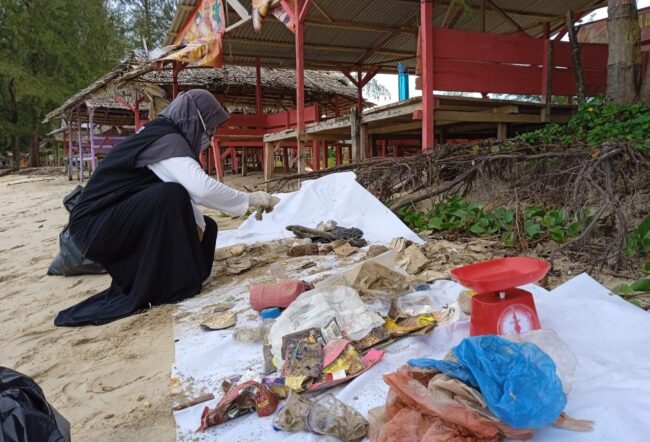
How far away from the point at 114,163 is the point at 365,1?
Result: 5525mm

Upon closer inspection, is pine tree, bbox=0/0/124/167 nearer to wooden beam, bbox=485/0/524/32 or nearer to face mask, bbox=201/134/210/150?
wooden beam, bbox=485/0/524/32

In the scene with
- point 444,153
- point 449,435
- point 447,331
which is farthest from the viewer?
point 444,153

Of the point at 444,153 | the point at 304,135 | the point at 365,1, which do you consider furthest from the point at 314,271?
the point at 365,1

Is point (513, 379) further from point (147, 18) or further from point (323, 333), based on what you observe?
point (147, 18)

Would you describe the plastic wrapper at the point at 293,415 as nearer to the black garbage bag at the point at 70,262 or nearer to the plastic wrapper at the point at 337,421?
the plastic wrapper at the point at 337,421

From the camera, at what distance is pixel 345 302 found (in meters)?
1.80

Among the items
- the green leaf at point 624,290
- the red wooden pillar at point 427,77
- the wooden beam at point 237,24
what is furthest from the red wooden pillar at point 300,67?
the green leaf at point 624,290

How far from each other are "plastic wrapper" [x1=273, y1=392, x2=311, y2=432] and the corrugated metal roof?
6.18 metres

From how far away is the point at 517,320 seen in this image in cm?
146

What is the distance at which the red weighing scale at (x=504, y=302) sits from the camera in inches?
56.2

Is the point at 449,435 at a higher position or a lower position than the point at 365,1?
lower

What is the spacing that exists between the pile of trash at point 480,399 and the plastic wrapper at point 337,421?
43mm

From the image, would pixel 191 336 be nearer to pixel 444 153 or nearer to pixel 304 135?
pixel 444 153

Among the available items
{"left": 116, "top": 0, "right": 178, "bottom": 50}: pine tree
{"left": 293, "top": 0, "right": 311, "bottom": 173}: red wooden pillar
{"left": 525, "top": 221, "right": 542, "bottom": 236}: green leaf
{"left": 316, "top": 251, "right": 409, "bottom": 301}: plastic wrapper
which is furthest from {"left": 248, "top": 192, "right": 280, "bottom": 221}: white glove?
{"left": 116, "top": 0, "right": 178, "bottom": 50}: pine tree
